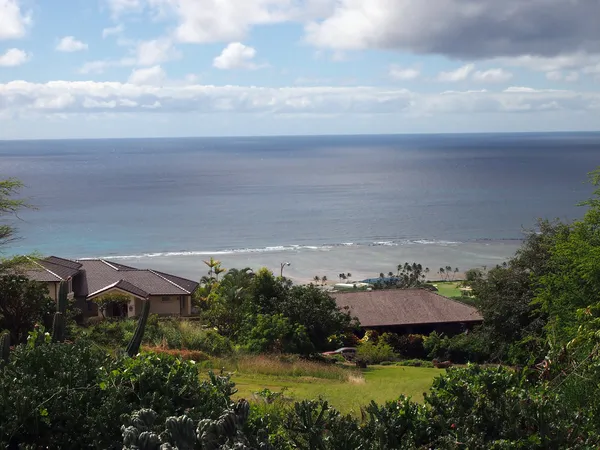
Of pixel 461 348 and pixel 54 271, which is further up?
pixel 54 271

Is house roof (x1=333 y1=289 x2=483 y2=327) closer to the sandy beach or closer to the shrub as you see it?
the shrub

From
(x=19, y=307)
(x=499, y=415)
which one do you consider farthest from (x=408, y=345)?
(x=499, y=415)

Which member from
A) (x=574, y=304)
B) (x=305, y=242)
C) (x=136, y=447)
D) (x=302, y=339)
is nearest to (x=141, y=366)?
(x=136, y=447)

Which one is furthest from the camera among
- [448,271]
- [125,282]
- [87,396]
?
[448,271]

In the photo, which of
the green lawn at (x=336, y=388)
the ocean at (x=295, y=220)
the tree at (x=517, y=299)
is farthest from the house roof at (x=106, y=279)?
the green lawn at (x=336, y=388)

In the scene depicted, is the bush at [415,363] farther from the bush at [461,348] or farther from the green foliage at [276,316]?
the green foliage at [276,316]

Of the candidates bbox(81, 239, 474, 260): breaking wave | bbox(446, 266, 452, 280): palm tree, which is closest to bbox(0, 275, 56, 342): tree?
bbox(446, 266, 452, 280): palm tree

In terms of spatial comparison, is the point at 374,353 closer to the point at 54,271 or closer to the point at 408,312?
the point at 408,312

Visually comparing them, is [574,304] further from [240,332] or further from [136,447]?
[136,447]
